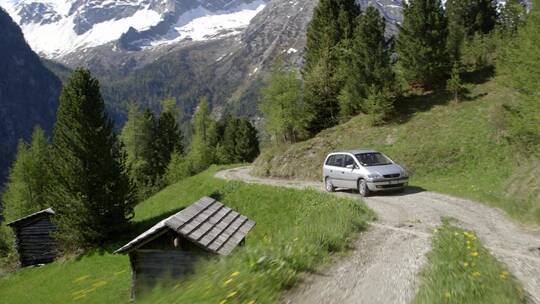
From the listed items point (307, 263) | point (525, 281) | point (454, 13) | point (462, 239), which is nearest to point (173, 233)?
point (307, 263)

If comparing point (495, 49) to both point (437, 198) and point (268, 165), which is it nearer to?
point (268, 165)

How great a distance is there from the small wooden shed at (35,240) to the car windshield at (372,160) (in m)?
30.4

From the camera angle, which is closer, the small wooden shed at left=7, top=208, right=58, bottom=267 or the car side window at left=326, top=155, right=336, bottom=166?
the car side window at left=326, top=155, right=336, bottom=166

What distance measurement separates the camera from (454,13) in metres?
49.2

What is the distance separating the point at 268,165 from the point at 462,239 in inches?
1191

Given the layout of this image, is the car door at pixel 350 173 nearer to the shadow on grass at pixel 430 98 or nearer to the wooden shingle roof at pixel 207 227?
the wooden shingle roof at pixel 207 227

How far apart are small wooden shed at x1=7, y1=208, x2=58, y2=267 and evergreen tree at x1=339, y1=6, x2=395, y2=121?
1177 inches

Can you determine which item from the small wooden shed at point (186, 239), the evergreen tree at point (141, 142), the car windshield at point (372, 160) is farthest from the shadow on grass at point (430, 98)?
the evergreen tree at point (141, 142)

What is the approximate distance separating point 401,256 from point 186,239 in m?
8.57

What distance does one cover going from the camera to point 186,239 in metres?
14.9

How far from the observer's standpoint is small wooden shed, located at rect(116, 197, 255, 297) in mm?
13734

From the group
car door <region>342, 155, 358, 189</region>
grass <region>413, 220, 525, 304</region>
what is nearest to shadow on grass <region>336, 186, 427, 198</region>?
car door <region>342, 155, 358, 189</region>

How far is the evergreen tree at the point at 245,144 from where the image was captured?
242ft

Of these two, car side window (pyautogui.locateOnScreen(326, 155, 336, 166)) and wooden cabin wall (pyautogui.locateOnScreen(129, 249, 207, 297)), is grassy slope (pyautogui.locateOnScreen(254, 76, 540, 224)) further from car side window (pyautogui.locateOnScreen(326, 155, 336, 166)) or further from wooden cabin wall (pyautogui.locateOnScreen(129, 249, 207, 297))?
wooden cabin wall (pyautogui.locateOnScreen(129, 249, 207, 297))
